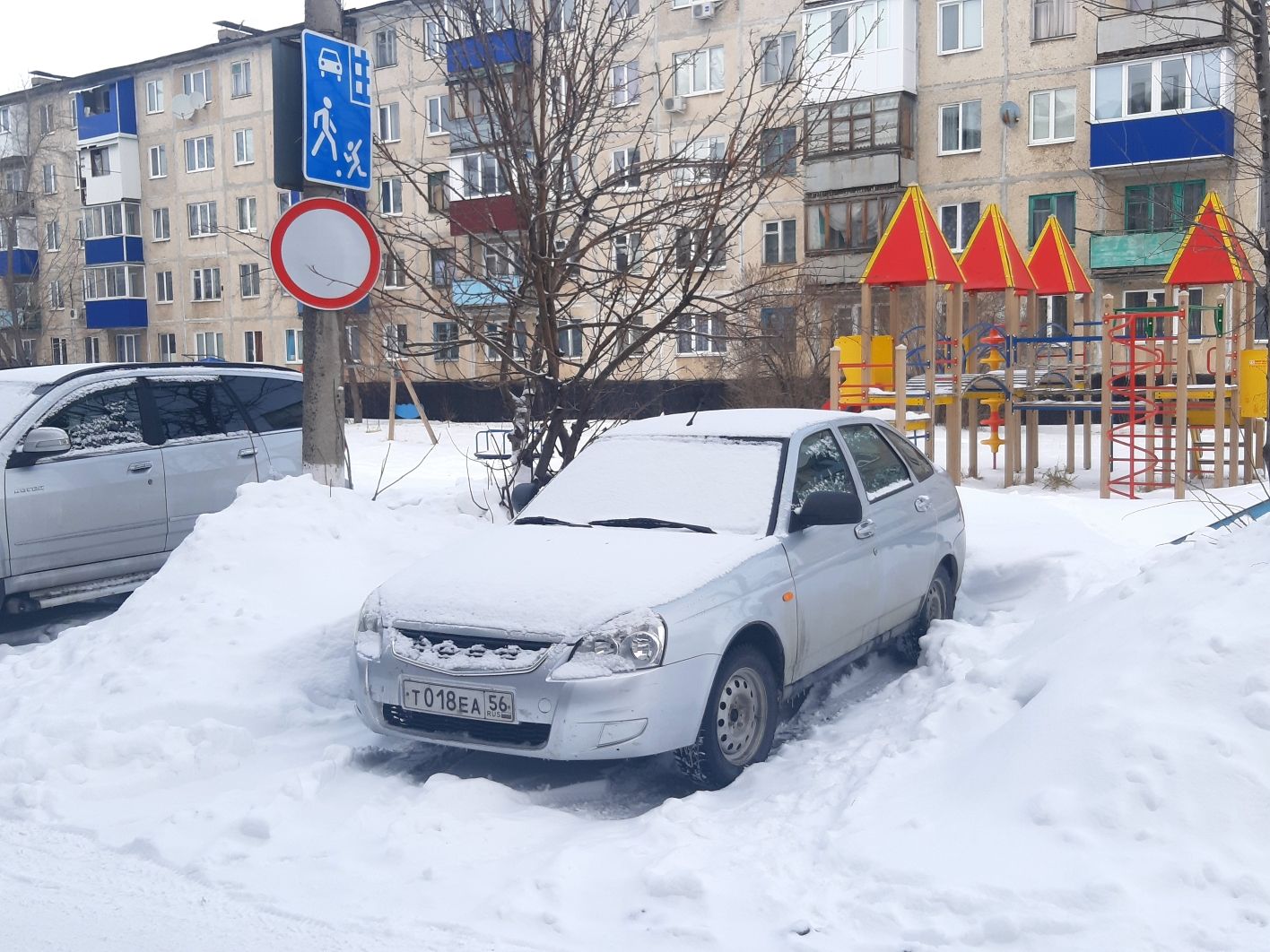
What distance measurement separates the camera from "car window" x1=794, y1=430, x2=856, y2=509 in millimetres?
6102

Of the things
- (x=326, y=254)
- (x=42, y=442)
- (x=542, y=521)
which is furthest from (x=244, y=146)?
(x=542, y=521)

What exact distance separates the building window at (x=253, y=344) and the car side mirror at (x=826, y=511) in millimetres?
46549

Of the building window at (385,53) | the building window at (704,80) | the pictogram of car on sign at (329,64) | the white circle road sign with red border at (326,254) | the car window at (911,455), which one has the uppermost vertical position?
the building window at (385,53)

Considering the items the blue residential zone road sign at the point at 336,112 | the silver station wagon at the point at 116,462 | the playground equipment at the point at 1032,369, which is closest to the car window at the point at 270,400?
the silver station wagon at the point at 116,462

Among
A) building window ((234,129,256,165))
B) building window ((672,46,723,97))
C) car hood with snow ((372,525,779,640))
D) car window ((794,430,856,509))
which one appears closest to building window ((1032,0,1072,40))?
building window ((672,46,723,97))

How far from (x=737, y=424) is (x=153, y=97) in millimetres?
52698

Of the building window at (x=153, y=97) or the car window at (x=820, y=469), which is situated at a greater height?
the building window at (x=153, y=97)

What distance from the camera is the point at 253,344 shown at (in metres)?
50.7

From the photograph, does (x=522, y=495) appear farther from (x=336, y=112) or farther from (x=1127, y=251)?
(x=1127, y=251)

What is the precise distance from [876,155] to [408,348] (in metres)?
28.5

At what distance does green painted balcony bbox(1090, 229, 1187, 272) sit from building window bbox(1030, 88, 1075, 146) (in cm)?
382

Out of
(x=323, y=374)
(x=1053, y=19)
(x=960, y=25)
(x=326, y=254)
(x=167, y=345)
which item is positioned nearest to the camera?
(x=326, y=254)

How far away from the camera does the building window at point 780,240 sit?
1506 inches

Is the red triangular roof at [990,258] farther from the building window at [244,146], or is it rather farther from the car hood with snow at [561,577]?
the building window at [244,146]
